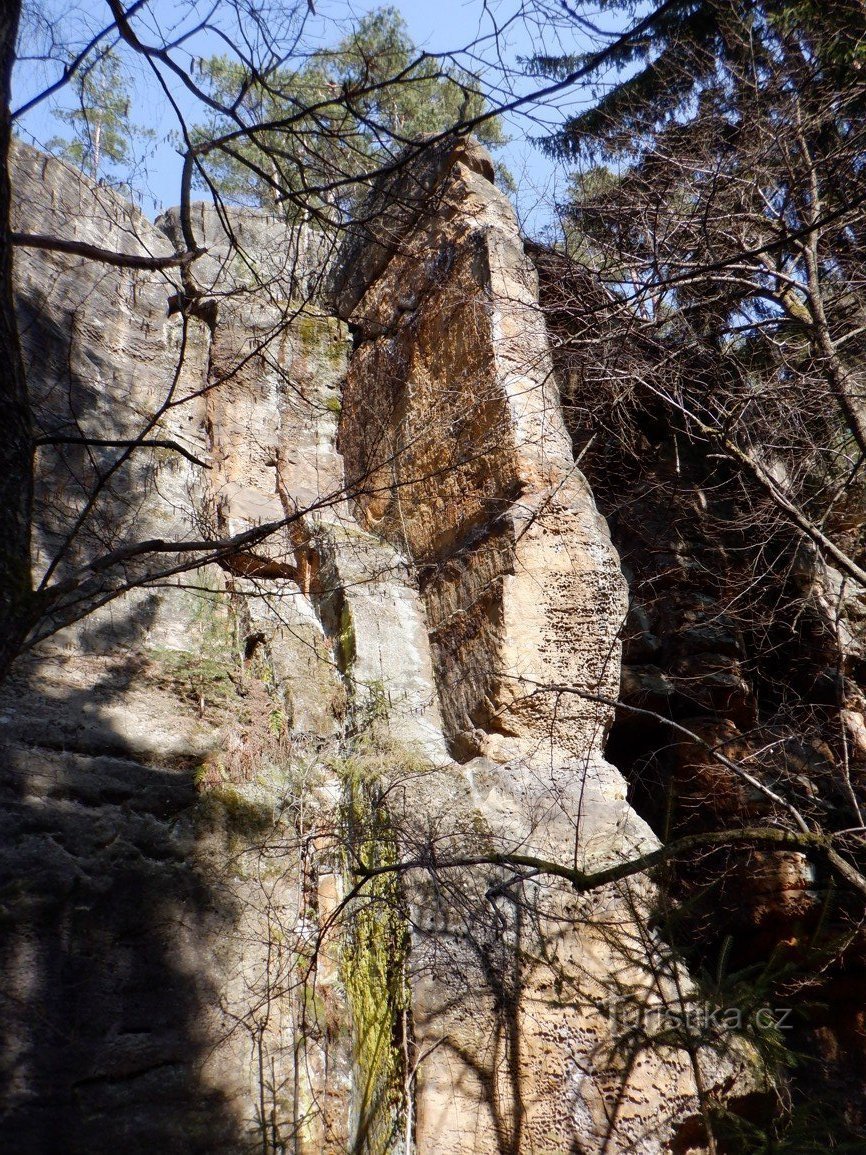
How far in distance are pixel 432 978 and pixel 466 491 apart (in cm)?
313

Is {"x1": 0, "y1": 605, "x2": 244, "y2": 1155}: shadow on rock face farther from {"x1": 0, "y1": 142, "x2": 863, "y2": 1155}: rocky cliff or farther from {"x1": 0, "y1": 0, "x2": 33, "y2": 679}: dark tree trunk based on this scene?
{"x1": 0, "y1": 0, "x2": 33, "y2": 679}: dark tree trunk

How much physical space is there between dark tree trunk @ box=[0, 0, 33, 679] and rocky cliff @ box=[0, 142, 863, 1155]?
349 mm

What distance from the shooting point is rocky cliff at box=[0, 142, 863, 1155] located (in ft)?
13.1

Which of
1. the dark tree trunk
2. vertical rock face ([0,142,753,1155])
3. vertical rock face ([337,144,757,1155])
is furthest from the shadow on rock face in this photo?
the dark tree trunk

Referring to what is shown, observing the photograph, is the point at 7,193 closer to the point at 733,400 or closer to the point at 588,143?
the point at 733,400

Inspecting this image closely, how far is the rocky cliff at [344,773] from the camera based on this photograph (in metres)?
3.98

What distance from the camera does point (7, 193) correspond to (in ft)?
9.84

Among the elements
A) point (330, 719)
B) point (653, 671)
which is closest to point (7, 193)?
point (330, 719)

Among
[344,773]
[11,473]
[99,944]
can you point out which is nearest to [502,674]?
[344,773]

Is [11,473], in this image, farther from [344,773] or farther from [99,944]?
[344,773]

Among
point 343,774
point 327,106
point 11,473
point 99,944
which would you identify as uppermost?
point 327,106

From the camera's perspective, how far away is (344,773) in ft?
17.7

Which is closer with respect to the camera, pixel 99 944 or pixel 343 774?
pixel 99 944

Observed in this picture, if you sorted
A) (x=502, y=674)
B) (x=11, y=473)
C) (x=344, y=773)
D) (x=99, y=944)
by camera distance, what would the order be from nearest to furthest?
(x=11, y=473) < (x=99, y=944) < (x=502, y=674) < (x=344, y=773)
